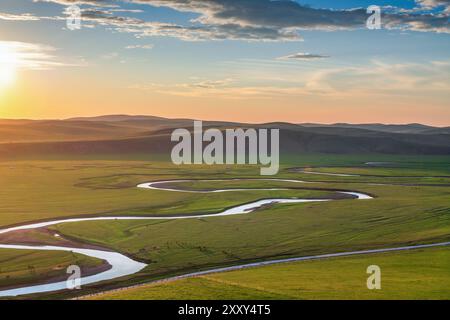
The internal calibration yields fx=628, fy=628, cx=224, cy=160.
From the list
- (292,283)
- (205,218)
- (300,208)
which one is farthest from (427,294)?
(300,208)

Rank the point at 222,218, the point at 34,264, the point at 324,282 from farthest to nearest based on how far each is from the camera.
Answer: the point at 222,218 → the point at 34,264 → the point at 324,282

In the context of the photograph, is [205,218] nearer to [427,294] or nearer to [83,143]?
[427,294]

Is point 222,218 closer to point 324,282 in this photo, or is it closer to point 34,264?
point 34,264

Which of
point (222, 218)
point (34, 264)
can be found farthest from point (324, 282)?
point (222, 218)

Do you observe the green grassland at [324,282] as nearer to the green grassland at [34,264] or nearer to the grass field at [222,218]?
the grass field at [222,218]

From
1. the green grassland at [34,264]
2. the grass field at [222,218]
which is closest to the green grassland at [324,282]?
the grass field at [222,218]

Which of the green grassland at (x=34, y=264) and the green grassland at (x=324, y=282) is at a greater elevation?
the green grassland at (x=324, y=282)

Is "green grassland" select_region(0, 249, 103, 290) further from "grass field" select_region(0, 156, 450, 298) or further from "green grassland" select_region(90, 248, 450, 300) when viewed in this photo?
"green grassland" select_region(90, 248, 450, 300)
